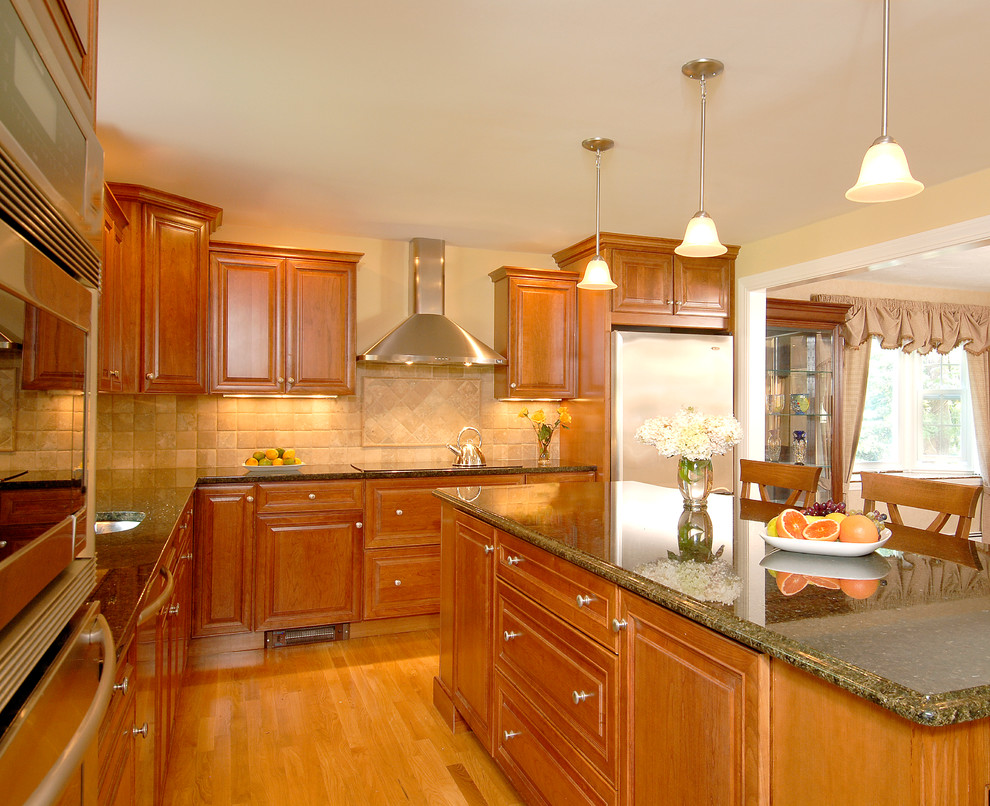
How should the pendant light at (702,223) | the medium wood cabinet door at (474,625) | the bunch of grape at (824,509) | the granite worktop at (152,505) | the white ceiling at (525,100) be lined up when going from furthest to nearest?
the medium wood cabinet door at (474,625), the pendant light at (702,223), the white ceiling at (525,100), the bunch of grape at (824,509), the granite worktop at (152,505)

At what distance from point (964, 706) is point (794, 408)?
445 cm

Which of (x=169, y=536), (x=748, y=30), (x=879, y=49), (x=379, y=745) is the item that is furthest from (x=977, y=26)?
(x=379, y=745)

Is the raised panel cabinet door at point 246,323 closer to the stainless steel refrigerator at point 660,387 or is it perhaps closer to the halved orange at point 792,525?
the stainless steel refrigerator at point 660,387

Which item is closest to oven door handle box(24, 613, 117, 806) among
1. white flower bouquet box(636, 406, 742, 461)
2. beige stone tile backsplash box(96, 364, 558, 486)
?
white flower bouquet box(636, 406, 742, 461)

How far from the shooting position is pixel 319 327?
4145 millimetres

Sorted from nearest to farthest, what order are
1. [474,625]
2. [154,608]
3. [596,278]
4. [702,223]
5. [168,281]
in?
[154,608], [702,223], [474,625], [596,278], [168,281]

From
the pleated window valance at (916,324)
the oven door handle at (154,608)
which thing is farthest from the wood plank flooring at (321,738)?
the pleated window valance at (916,324)

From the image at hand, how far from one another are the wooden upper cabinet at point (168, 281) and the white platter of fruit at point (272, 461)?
480 mm

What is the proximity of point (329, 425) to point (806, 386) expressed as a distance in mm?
3401

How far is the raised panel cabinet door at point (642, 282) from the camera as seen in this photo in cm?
447

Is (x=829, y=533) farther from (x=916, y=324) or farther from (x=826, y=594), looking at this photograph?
(x=916, y=324)

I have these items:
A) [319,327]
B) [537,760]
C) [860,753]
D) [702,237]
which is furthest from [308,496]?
[860,753]

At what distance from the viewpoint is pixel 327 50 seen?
2215 mm

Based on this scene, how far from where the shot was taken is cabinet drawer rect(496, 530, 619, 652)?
168cm
